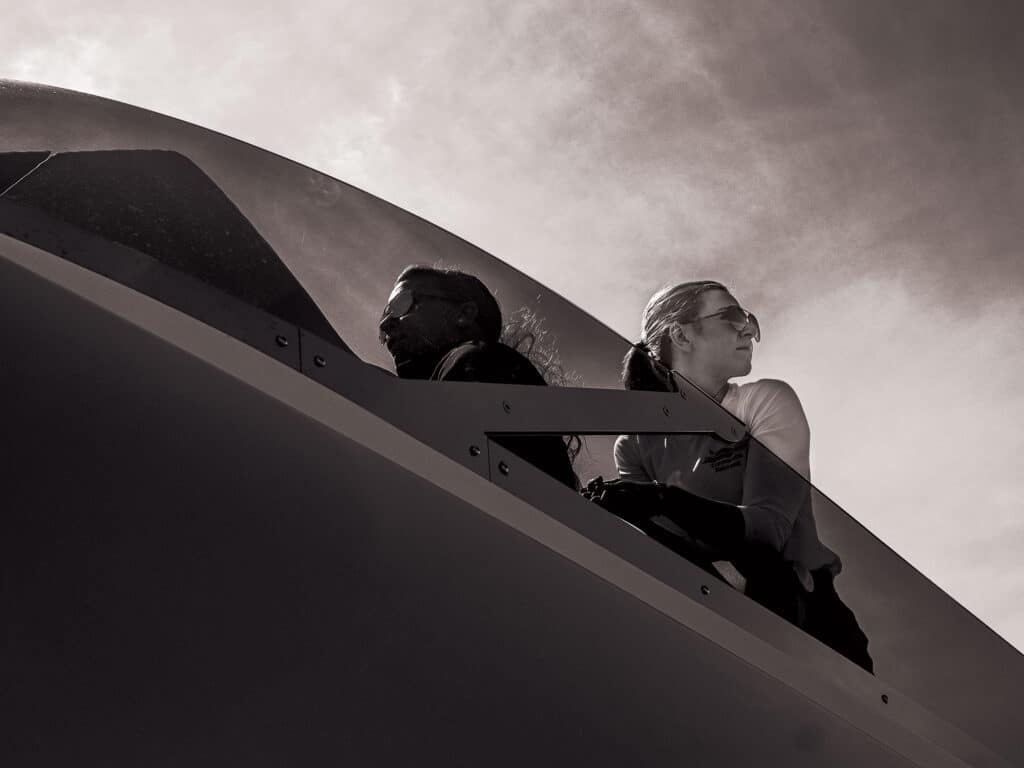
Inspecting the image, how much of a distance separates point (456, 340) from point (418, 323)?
0.24 feet

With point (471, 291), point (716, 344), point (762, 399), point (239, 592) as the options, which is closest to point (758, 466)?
point (762, 399)

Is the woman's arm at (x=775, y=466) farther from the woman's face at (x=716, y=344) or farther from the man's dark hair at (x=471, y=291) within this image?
the man's dark hair at (x=471, y=291)

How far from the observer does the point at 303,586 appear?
1341 millimetres

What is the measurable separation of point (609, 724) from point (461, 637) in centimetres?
31

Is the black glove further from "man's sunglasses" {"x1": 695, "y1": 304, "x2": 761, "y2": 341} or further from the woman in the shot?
"man's sunglasses" {"x1": 695, "y1": 304, "x2": 761, "y2": 341}

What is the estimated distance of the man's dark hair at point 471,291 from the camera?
183 centimetres

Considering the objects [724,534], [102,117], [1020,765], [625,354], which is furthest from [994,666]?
[102,117]

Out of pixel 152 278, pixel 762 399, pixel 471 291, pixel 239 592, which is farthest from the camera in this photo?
pixel 762 399

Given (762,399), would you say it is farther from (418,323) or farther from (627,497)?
(418,323)

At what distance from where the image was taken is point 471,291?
187 cm

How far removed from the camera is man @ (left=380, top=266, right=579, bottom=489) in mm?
1723

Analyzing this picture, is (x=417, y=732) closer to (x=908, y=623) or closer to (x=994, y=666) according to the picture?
(x=908, y=623)

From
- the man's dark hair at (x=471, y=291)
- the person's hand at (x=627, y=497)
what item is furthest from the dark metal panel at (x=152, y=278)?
the person's hand at (x=627, y=497)

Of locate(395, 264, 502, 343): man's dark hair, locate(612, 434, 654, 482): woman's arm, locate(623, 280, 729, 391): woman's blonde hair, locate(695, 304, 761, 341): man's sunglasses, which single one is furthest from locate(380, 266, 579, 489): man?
locate(695, 304, 761, 341): man's sunglasses
